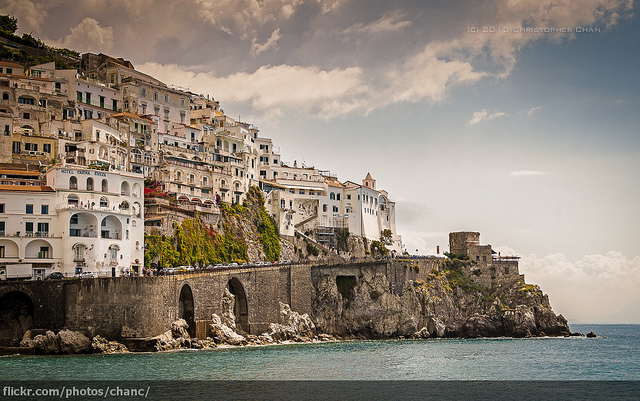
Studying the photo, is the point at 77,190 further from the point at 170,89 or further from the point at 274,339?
the point at 170,89

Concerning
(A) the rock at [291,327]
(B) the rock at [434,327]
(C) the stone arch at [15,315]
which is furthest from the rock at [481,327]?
(C) the stone arch at [15,315]

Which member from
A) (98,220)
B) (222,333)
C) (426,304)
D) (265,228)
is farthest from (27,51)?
(426,304)

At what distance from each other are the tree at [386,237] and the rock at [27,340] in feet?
226

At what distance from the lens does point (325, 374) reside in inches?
2174

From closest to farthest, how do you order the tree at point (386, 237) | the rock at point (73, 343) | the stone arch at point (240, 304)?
1. the rock at point (73, 343)
2. the stone arch at point (240, 304)
3. the tree at point (386, 237)

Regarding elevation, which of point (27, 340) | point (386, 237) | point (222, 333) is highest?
point (386, 237)

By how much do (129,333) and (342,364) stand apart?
17980 millimetres

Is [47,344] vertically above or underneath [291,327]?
above

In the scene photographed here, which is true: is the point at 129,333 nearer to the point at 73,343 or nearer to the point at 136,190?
the point at 73,343

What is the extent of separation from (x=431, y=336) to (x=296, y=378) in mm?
49512

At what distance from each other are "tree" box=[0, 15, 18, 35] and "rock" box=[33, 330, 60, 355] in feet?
217

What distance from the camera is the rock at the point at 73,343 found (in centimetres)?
6000

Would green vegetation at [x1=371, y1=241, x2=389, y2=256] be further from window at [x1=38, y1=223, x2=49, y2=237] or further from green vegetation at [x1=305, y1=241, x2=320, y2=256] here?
window at [x1=38, y1=223, x2=49, y2=237]

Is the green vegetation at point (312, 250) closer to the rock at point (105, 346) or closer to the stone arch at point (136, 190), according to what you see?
→ the stone arch at point (136, 190)
